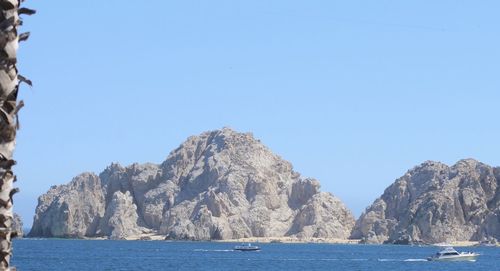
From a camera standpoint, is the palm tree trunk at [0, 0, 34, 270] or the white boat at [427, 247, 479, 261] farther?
the white boat at [427, 247, 479, 261]

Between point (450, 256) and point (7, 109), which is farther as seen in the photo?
point (450, 256)

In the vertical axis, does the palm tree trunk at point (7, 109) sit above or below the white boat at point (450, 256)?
below

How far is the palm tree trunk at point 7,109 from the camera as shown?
609 centimetres

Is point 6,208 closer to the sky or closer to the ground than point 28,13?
closer to the ground

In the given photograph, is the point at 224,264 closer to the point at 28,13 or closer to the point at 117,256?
the point at 117,256

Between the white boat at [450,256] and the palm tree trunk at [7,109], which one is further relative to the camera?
the white boat at [450,256]

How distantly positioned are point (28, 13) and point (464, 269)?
121 metres

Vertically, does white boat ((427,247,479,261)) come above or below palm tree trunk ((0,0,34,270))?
above

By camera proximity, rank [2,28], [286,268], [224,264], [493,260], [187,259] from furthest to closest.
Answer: [493,260] → [187,259] → [224,264] → [286,268] → [2,28]

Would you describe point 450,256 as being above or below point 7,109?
above

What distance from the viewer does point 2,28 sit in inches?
239

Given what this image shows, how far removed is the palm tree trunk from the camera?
6.09 metres

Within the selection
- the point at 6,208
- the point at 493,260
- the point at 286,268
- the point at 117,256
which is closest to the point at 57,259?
the point at 117,256

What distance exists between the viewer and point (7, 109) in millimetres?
6191
